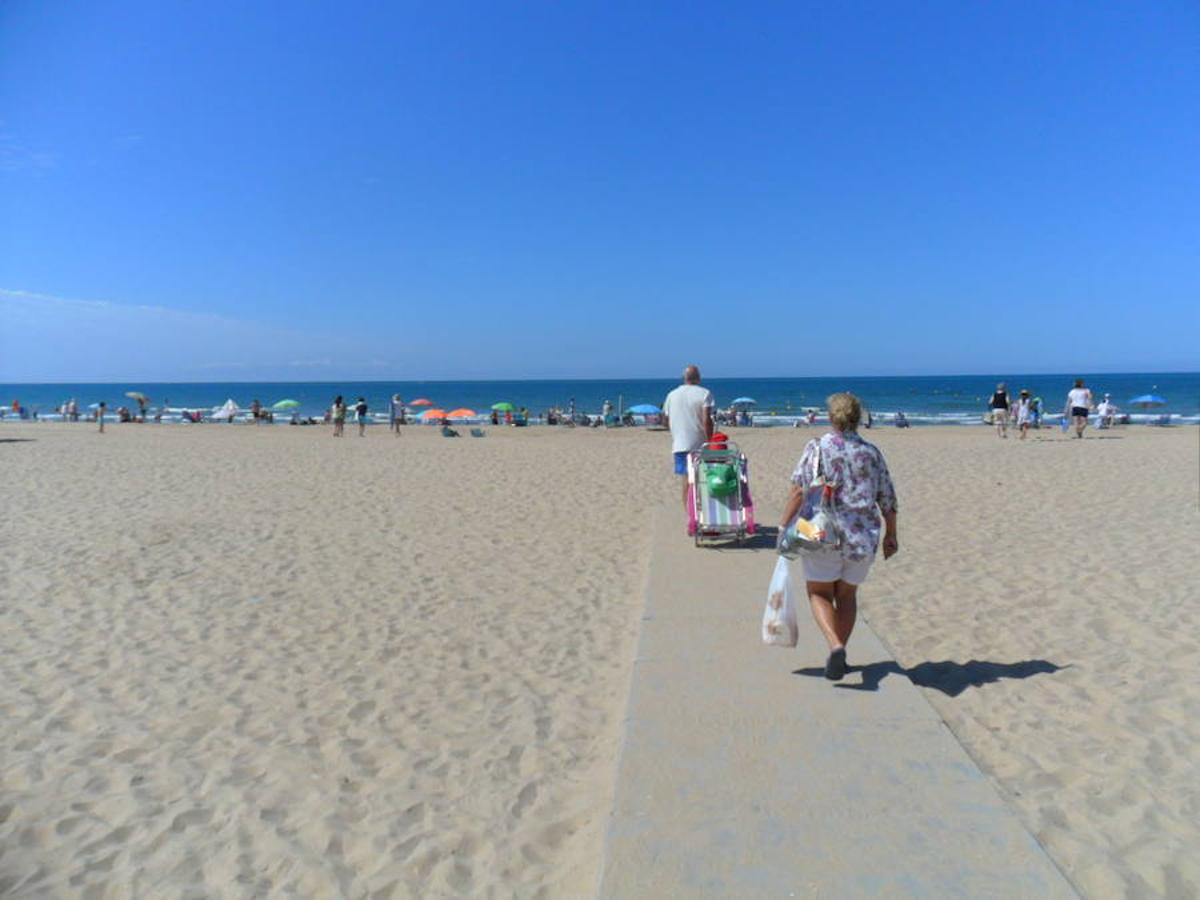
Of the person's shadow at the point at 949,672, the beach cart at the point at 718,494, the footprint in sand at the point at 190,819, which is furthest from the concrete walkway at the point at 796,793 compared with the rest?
the beach cart at the point at 718,494

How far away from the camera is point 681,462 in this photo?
346 inches

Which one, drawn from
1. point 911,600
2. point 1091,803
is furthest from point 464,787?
point 911,600

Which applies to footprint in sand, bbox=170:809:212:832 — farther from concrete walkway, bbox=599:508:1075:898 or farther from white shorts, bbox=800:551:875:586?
white shorts, bbox=800:551:875:586

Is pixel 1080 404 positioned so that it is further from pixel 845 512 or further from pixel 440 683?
pixel 440 683

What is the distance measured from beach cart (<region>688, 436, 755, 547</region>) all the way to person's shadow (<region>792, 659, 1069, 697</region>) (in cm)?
297

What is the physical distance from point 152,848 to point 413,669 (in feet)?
6.83

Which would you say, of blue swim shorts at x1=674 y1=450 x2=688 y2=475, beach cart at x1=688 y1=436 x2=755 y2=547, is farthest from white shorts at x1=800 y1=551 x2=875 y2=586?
blue swim shorts at x1=674 y1=450 x2=688 y2=475

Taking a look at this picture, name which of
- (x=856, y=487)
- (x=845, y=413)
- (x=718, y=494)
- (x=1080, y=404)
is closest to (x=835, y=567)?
(x=856, y=487)

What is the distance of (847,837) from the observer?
3031 millimetres

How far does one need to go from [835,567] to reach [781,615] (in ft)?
1.24

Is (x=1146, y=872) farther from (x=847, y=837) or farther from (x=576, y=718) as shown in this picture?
(x=576, y=718)

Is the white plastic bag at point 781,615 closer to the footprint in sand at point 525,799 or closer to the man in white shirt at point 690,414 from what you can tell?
the footprint in sand at point 525,799

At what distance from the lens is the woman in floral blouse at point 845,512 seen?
4.49m

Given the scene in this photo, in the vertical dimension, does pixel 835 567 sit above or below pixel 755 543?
above
